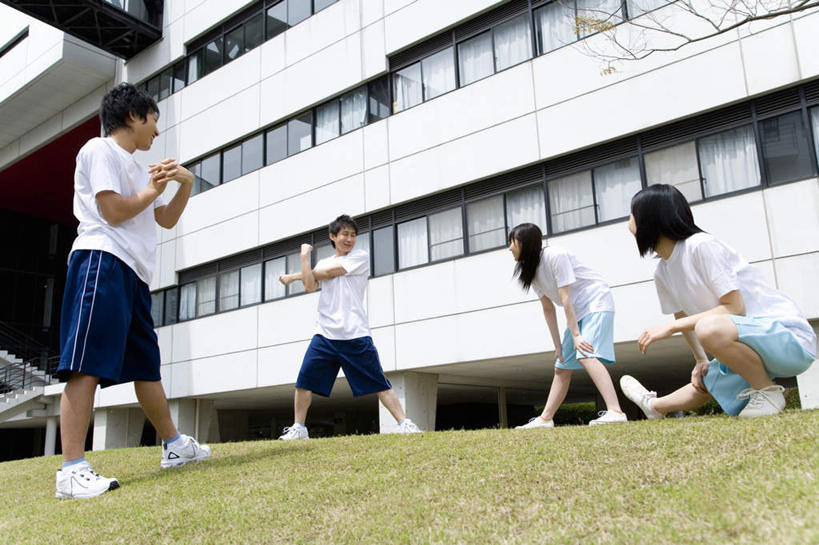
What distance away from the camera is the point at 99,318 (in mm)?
4270

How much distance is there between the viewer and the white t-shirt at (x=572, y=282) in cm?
562

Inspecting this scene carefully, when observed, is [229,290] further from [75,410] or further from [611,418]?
[611,418]

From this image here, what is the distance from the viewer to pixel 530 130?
Answer: 12711 millimetres

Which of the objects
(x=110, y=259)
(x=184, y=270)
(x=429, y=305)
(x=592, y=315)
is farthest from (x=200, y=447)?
(x=184, y=270)

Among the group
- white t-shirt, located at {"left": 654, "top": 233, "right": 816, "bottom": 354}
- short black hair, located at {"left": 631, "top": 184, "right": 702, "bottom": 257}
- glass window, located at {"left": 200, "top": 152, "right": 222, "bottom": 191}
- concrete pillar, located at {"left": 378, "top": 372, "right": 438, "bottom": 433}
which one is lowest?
concrete pillar, located at {"left": 378, "top": 372, "right": 438, "bottom": 433}

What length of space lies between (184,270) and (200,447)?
50.6 ft

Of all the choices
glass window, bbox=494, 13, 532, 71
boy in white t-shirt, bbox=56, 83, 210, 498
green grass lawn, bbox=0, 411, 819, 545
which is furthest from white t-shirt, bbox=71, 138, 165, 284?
glass window, bbox=494, 13, 532, 71

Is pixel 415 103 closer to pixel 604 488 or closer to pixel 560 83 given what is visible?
pixel 560 83

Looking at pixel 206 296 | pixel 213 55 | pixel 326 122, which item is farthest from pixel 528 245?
pixel 213 55

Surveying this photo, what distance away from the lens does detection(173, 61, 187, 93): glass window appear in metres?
20.8

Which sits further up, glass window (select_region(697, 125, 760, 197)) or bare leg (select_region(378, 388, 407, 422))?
glass window (select_region(697, 125, 760, 197))

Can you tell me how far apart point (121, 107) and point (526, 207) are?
9.37 meters

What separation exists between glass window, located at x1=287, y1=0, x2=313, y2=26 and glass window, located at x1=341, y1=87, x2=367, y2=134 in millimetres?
2879

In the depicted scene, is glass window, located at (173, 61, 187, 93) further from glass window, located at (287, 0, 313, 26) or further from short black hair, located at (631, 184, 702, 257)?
short black hair, located at (631, 184, 702, 257)
